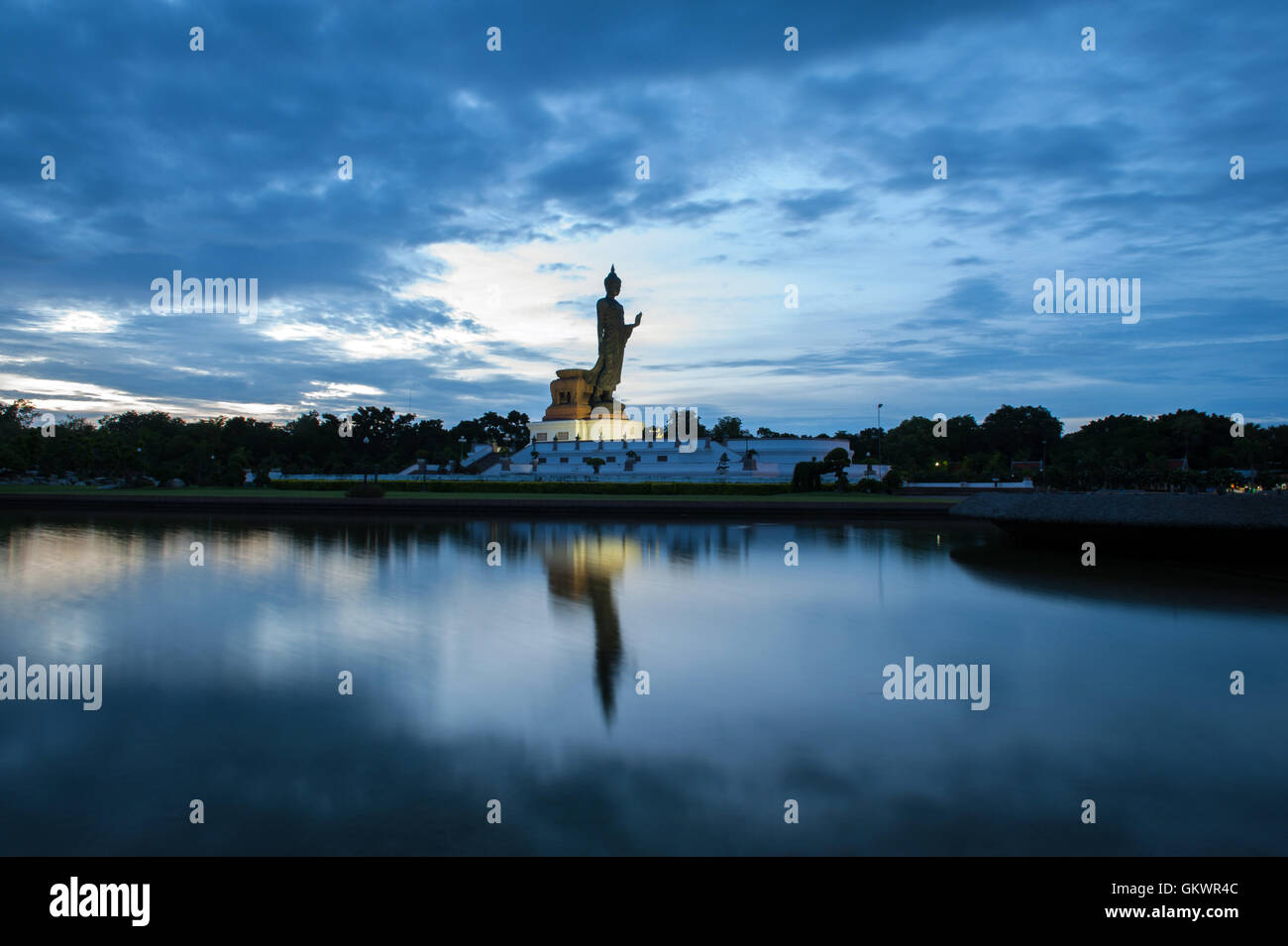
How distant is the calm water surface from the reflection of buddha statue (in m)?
34.8

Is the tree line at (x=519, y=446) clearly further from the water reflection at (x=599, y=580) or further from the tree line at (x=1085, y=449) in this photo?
the water reflection at (x=599, y=580)

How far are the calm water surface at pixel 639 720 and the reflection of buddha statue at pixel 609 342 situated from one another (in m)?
34.8

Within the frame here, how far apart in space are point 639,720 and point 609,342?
40.3 m

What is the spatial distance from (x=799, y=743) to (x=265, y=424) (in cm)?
5593

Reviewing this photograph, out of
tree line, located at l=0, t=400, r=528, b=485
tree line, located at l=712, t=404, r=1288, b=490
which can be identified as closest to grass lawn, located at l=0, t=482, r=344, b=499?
tree line, located at l=0, t=400, r=528, b=485

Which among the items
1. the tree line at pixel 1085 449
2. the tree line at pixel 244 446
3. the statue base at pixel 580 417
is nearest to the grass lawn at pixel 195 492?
the tree line at pixel 244 446

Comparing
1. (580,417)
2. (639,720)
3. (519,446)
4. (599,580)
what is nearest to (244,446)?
(519,446)

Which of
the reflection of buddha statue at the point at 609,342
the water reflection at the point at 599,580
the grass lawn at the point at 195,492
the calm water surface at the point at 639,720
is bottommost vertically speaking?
the calm water surface at the point at 639,720

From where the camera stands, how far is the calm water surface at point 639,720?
10.6 feet

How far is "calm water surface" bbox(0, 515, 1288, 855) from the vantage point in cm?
323

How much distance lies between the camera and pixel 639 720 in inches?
177

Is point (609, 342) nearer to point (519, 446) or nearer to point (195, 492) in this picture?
point (519, 446)

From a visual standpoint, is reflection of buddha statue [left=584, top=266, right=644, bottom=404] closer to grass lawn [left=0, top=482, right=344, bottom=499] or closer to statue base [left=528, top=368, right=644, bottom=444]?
statue base [left=528, top=368, right=644, bottom=444]

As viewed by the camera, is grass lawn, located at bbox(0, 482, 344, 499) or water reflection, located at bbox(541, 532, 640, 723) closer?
water reflection, located at bbox(541, 532, 640, 723)
